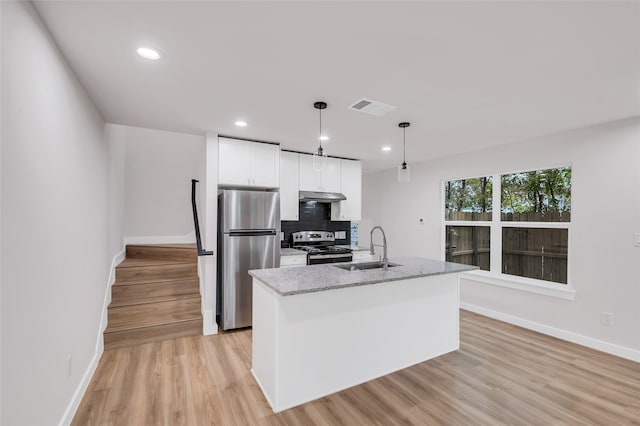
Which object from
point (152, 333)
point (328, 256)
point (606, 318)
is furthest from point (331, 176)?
point (606, 318)

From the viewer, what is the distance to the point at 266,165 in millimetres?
4094

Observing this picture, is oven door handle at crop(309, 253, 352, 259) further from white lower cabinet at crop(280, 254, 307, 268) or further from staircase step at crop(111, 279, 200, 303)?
staircase step at crop(111, 279, 200, 303)

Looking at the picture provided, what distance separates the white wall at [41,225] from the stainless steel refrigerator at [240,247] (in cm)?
137

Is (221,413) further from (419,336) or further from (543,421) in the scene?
(543,421)

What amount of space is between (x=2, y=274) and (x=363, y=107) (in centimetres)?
264

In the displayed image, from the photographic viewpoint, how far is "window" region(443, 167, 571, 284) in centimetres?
379

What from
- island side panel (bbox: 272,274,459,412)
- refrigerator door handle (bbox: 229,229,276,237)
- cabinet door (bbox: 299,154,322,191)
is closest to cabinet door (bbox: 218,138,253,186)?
refrigerator door handle (bbox: 229,229,276,237)

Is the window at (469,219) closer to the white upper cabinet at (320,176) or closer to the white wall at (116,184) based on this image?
the white upper cabinet at (320,176)

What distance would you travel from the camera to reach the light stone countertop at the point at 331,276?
7.04ft

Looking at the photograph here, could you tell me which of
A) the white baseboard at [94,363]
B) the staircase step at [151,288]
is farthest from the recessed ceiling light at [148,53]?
the staircase step at [151,288]

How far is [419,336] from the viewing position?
9.51 feet

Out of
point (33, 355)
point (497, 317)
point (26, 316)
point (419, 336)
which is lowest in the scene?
point (497, 317)

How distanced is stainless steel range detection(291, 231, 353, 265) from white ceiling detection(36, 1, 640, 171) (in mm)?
1900

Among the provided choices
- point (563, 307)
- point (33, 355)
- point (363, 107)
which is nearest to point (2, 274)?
point (33, 355)
